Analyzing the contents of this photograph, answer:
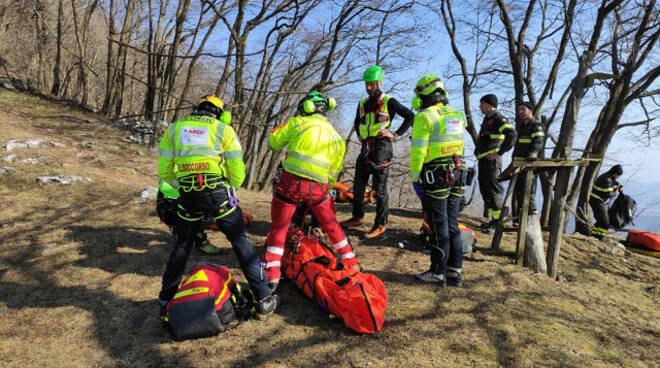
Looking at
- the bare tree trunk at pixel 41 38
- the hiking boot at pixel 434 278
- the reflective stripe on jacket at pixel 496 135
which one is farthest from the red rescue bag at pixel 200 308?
the bare tree trunk at pixel 41 38

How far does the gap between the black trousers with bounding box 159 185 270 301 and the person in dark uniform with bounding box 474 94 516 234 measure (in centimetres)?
473

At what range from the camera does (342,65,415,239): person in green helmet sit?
523 cm

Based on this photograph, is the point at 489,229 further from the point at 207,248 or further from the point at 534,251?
the point at 207,248

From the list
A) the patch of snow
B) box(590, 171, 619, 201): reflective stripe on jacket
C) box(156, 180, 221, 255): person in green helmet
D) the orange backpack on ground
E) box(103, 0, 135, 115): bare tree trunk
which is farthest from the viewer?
box(103, 0, 135, 115): bare tree trunk

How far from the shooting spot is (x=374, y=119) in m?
5.41

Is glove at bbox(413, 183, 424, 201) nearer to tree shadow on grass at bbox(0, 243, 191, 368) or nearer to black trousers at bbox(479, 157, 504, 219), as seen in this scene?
black trousers at bbox(479, 157, 504, 219)

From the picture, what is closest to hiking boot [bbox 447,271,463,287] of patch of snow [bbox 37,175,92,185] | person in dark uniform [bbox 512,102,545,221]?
person in dark uniform [bbox 512,102,545,221]

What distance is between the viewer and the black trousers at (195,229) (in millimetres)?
3479

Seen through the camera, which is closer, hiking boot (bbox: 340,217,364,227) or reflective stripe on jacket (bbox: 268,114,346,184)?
reflective stripe on jacket (bbox: 268,114,346,184)

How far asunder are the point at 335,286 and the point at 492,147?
4.41 m

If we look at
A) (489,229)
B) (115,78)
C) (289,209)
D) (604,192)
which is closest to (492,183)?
(489,229)

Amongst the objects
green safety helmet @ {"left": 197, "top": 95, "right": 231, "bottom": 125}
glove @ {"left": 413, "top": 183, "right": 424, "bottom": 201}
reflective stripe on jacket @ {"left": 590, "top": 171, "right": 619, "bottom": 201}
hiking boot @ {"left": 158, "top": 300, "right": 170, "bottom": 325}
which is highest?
green safety helmet @ {"left": 197, "top": 95, "right": 231, "bottom": 125}

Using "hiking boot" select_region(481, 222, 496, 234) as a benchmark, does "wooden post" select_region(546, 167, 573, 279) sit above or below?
above

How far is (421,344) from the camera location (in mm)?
3277
